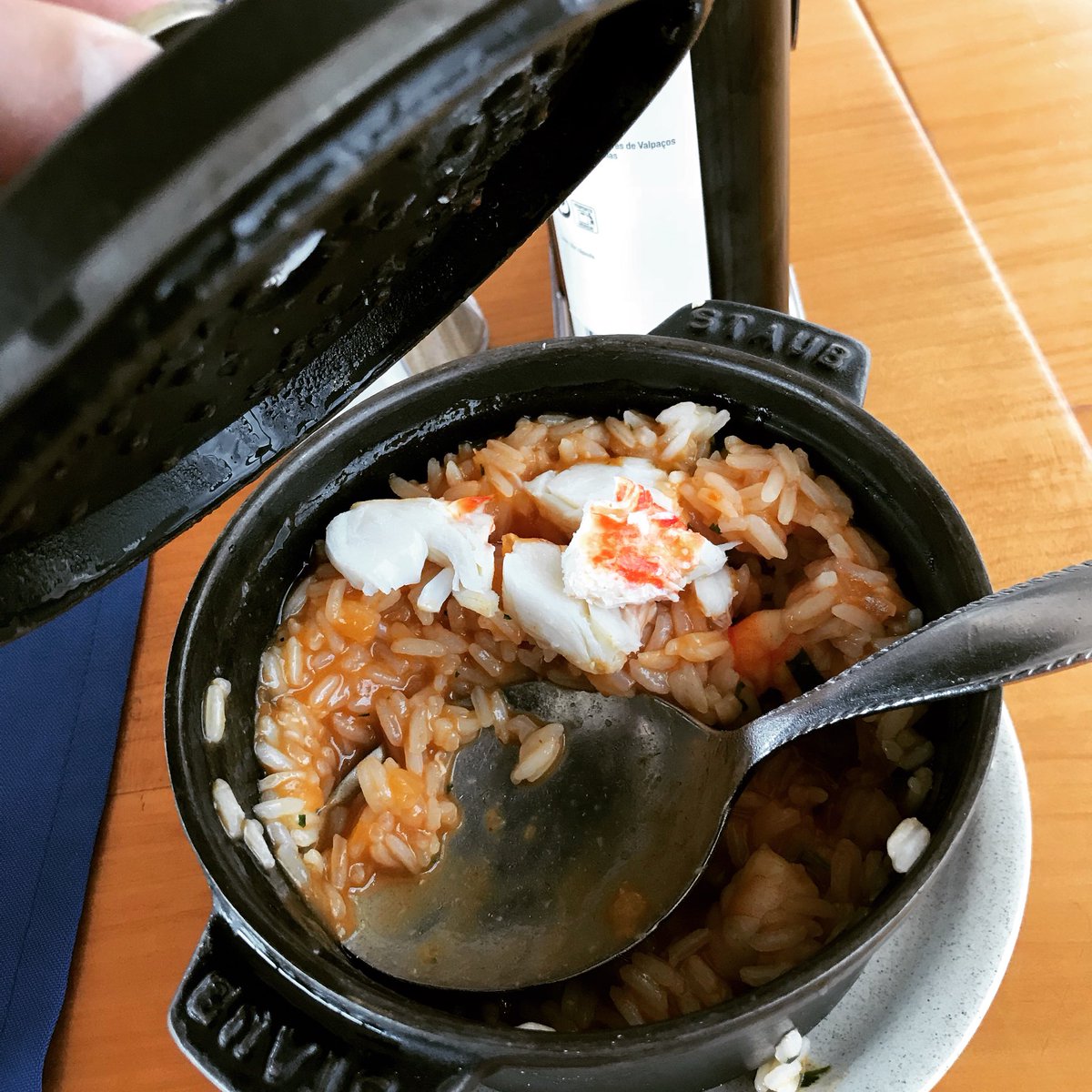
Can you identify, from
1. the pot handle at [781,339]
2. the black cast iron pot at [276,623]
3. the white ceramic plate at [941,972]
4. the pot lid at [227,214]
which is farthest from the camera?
the pot handle at [781,339]

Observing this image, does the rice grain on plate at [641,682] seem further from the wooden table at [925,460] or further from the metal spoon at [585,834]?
the wooden table at [925,460]

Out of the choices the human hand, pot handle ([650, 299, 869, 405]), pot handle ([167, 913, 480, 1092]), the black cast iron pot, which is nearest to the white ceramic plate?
the black cast iron pot

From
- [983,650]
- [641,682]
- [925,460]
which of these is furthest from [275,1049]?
[925,460]

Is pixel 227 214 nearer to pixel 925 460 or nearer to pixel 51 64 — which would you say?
pixel 51 64

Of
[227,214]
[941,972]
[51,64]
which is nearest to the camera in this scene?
[227,214]

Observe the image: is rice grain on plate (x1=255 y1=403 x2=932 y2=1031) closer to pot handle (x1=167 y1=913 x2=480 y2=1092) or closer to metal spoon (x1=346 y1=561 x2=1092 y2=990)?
metal spoon (x1=346 y1=561 x2=1092 y2=990)

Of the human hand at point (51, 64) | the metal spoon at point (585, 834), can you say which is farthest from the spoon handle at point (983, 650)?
the human hand at point (51, 64)
